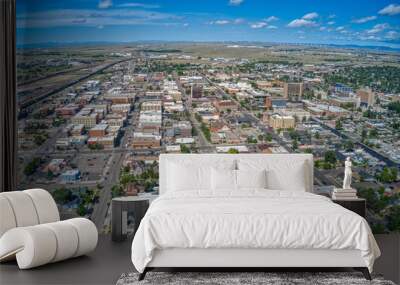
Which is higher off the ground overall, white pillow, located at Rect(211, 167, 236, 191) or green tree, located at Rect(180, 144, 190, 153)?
green tree, located at Rect(180, 144, 190, 153)

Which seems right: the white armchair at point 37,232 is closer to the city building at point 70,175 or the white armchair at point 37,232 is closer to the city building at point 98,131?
the city building at point 70,175

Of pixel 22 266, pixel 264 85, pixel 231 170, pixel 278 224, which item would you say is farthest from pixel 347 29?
pixel 22 266

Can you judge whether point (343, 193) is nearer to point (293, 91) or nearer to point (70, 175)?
point (293, 91)

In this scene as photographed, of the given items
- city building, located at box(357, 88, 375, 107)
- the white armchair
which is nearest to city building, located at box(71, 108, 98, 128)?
the white armchair

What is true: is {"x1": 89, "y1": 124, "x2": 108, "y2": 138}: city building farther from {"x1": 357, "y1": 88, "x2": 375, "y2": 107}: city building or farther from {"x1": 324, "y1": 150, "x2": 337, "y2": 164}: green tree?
{"x1": 357, "y1": 88, "x2": 375, "y2": 107}: city building

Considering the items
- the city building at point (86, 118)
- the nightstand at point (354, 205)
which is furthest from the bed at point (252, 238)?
the city building at point (86, 118)

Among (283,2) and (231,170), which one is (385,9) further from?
(231,170)
